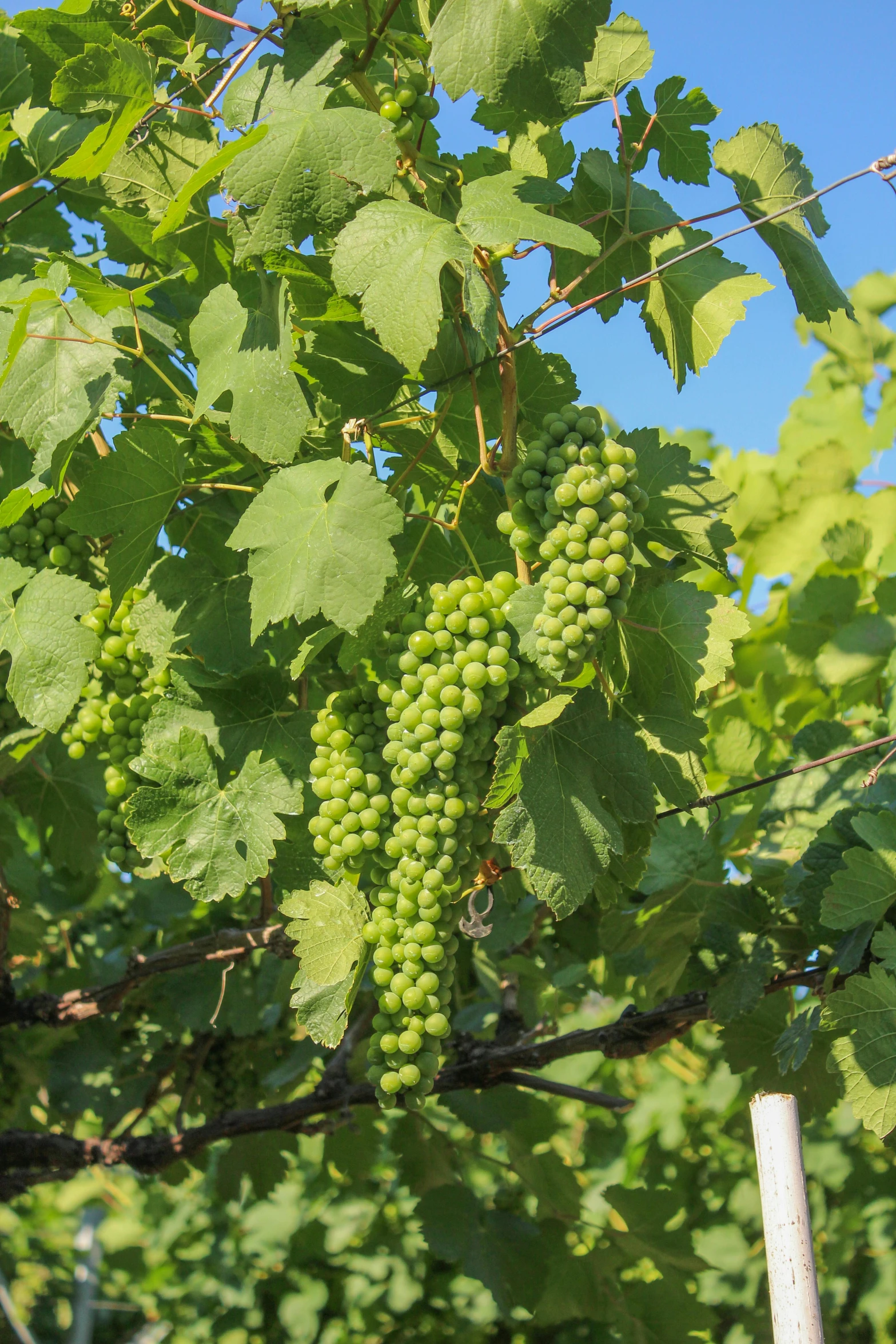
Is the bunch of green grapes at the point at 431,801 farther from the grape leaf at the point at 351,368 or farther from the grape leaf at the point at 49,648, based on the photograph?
the grape leaf at the point at 49,648

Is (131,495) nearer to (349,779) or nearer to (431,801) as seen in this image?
(349,779)

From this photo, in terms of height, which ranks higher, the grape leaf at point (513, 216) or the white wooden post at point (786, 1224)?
the grape leaf at point (513, 216)

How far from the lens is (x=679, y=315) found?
4.75 feet

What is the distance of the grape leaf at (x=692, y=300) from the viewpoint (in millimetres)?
1399

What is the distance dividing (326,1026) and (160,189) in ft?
4.00

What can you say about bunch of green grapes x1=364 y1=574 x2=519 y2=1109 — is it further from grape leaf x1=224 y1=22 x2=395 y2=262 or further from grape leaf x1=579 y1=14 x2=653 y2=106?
grape leaf x1=579 y1=14 x2=653 y2=106

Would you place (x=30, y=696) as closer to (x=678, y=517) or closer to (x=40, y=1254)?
(x=678, y=517)

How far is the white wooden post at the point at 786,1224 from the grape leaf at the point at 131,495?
103cm

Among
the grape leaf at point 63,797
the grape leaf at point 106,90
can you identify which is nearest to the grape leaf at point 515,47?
the grape leaf at point 106,90

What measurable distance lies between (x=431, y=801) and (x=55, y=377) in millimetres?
787

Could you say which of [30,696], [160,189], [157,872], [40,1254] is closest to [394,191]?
[160,189]

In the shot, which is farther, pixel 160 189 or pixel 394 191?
pixel 160 189

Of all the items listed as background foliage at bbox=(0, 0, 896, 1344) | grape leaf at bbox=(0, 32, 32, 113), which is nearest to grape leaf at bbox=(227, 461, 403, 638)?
background foliage at bbox=(0, 0, 896, 1344)

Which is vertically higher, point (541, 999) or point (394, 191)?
point (394, 191)
